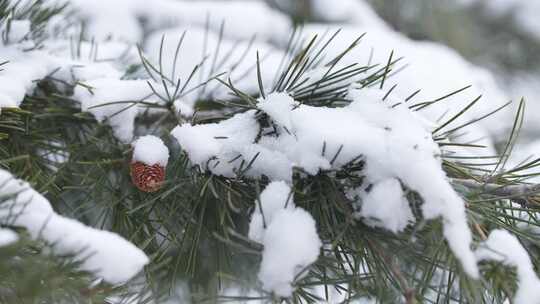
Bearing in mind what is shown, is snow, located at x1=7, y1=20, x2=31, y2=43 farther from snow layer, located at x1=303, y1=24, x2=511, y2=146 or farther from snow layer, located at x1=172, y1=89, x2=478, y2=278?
snow layer, located at x1=303, y1=24, x2=511, y2=146

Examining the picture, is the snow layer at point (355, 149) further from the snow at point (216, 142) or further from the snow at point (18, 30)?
the snow at point (18, 30)

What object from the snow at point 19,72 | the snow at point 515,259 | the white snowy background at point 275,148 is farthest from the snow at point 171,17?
the snow at point 515,259

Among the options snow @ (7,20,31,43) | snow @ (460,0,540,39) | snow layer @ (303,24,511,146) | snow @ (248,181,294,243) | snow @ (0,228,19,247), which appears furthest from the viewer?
snow @ (460,0,540,39)

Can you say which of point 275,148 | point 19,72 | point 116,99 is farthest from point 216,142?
point 19,72

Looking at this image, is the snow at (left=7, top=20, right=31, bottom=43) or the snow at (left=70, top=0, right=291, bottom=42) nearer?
the snow at (left=7, top=20, right=31, bottom=43)

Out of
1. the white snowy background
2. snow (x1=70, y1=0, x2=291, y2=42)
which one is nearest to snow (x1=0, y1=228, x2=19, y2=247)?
the white snowy background

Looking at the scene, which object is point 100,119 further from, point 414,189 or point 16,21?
point 414,189

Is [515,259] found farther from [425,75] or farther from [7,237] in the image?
[425,75]
